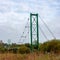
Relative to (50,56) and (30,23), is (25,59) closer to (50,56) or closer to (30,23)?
(50,56)

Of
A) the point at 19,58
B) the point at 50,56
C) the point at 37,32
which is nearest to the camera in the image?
the point at 50,56

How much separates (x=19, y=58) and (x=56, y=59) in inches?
76.5

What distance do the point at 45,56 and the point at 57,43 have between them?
1242 cm

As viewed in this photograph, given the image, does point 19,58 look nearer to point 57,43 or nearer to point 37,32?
point 57,43

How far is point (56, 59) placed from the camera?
1205 cm

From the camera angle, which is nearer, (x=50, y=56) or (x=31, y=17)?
(x=50, y=56)

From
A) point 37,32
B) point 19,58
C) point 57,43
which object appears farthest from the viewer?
point 37,32

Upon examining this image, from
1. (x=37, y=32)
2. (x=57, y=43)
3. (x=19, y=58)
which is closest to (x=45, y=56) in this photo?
(x=19, y=58)

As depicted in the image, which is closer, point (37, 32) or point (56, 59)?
point (56, 59)

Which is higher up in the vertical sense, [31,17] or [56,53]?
[31,17]

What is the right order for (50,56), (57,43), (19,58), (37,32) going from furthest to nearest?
(37,32)
(57,43)
(19,58)
(50,56)

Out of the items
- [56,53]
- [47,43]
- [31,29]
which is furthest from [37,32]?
[56,53]

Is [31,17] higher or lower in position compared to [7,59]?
higher

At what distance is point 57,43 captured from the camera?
2459 centimetres
